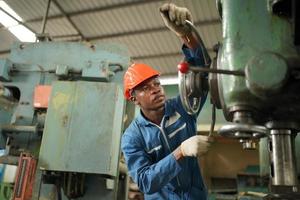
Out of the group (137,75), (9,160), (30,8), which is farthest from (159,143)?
(30,8)

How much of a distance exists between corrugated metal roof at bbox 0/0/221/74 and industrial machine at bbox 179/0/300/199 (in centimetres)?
280

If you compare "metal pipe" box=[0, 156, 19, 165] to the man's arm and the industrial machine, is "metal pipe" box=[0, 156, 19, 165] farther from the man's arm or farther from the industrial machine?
the industrial machine

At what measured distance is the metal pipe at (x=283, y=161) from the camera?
0.61m

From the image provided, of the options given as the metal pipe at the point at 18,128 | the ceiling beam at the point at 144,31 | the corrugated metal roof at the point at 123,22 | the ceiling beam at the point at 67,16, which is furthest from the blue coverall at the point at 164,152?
the ceiling beam at the point at 67,16

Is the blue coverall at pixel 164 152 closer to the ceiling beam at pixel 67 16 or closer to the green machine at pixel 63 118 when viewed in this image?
the green machine at pixel 63 118

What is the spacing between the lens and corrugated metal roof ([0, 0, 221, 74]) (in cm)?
348

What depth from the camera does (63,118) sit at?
206cm

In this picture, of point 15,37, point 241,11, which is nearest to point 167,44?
point 15,37

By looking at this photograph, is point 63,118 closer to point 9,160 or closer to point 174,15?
point 9,160

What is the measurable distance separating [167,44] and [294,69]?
3.67 metres

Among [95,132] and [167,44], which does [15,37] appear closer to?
[167,44]

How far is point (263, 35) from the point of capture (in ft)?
2.04

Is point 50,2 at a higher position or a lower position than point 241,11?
higher

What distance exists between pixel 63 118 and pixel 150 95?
72 centimetres
